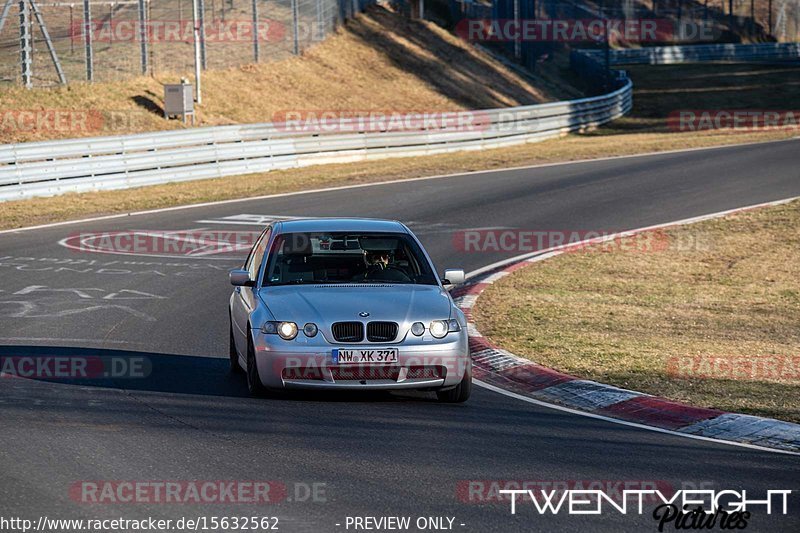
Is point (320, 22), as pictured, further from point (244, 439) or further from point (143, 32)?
point (244, 439)

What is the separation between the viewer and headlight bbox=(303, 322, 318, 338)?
31.3 ft

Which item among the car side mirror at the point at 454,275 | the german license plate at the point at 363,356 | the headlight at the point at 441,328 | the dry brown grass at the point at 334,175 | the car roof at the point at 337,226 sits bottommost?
the dry brown grass at the point at 334,175

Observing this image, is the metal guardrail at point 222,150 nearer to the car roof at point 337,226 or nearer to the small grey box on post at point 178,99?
the small grey box on post at point 178,99

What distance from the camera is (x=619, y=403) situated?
390 inches

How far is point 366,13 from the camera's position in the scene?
2331 inches

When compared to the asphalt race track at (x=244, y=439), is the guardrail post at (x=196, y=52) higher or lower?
higher

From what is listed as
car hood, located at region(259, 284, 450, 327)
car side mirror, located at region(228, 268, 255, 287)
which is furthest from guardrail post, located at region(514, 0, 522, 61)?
car hood, located at region(259, 284, 450, 327)

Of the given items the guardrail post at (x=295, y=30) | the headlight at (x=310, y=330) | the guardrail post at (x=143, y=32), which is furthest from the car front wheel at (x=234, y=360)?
the guardrail post at (x=295, y=30)

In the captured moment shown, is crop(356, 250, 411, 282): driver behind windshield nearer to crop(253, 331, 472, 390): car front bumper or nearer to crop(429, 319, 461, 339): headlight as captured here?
crop(429, 319, 461, 339): headlight

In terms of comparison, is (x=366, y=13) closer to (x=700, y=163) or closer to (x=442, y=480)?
(x=700, y=163)

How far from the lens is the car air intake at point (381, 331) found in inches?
376

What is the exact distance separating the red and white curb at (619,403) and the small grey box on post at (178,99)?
79.6 feet

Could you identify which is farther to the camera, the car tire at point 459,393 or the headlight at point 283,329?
the car tire at point 459,393

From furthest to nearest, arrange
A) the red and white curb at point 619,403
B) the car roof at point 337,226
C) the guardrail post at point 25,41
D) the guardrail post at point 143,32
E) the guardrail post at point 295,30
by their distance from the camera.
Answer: the guardrail post at point 295,30 < the guardrail post at point 143,32 < the guardrail post at point 25,41 < the car roof at point 337,226 < the red and white curb at point 619,403
